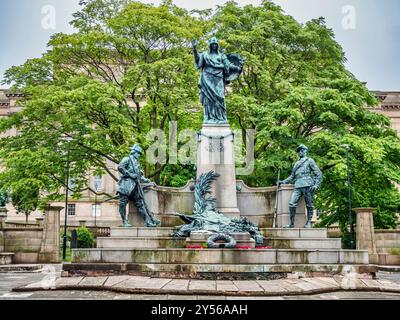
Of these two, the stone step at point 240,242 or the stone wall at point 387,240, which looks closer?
the stone step at point 240,242

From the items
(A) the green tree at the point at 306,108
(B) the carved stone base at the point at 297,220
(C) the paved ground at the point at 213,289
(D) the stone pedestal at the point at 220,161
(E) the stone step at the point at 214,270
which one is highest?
(A) the green tree at the point at 306,108

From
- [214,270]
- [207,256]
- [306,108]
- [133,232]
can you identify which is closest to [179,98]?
[306,108]

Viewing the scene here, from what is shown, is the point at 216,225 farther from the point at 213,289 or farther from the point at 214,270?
the point at 213,289

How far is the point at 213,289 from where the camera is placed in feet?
32.0

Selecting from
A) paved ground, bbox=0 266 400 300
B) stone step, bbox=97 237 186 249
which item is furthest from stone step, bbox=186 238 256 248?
paved ground, bbox=0 266 400 300

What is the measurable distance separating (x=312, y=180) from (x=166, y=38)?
47.2 ft

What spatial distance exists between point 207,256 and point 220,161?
5409 mm

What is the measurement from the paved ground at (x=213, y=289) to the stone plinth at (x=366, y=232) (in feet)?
40.5

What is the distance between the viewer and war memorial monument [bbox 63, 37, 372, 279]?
11.9m

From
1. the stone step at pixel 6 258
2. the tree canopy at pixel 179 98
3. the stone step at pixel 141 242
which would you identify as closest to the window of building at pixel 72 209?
the tree canopy at pixel 179 98

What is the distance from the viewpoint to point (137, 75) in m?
25.3

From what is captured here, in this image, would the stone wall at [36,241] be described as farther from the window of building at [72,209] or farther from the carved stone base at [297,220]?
the window of building at [72,209]

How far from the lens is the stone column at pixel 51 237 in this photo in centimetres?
2292
